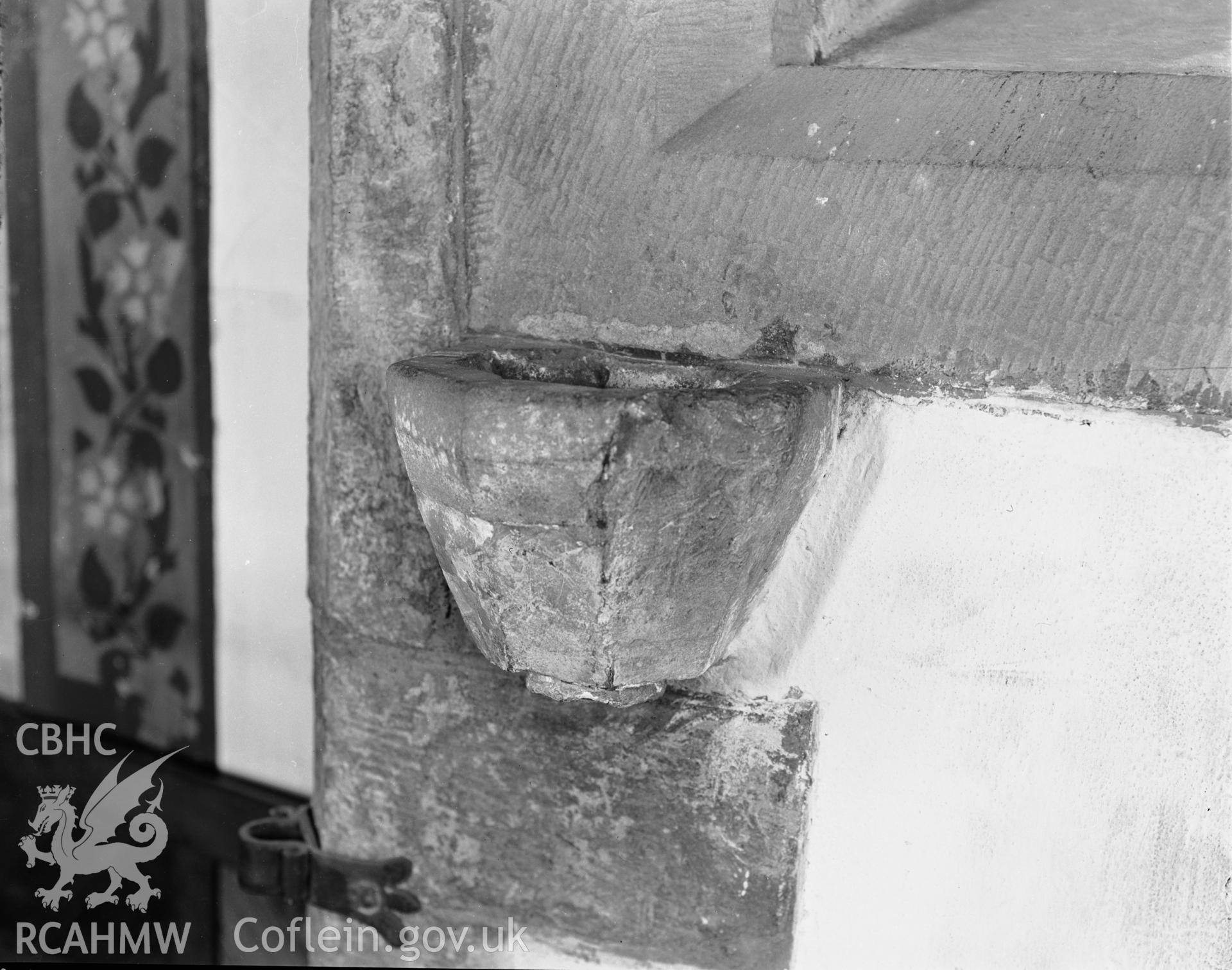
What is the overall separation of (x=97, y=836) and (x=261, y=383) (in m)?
0.70

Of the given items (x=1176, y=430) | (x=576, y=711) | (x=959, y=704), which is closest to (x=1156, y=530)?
(x=1176, y=430)

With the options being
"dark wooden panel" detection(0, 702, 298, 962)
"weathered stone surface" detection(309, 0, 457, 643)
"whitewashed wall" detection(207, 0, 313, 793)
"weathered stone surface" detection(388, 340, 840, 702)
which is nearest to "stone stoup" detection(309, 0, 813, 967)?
"weathered stone surface" detection(309, 0, 457, 643)

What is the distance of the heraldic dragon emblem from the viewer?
1.59 meters

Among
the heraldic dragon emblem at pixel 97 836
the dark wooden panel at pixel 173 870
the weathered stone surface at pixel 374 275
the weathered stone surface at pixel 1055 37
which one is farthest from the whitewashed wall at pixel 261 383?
the weathered stone surface at pixel 1055 37

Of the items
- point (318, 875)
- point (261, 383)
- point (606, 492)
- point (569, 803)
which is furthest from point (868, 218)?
point (261, 383)

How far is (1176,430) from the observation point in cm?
96

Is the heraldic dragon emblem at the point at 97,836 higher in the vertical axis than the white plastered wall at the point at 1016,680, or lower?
lower

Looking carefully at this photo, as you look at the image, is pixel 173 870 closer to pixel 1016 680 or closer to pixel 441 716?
pixel 441 716

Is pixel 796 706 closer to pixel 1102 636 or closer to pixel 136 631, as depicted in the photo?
pixel 1102 636

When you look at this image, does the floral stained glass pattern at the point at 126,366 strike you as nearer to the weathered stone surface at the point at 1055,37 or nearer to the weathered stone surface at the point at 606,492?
the weathered stone surface at the point at 606,492

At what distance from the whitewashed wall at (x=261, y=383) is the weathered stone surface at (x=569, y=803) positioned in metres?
0.45

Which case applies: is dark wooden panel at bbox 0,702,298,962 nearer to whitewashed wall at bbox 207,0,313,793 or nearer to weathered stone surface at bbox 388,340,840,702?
whitewashed wall at bbox 207,0,313,793

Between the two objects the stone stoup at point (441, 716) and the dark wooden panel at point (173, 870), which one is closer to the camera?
the stone stoup at point (441, 716)

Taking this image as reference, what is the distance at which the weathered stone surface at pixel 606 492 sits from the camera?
94 cm
